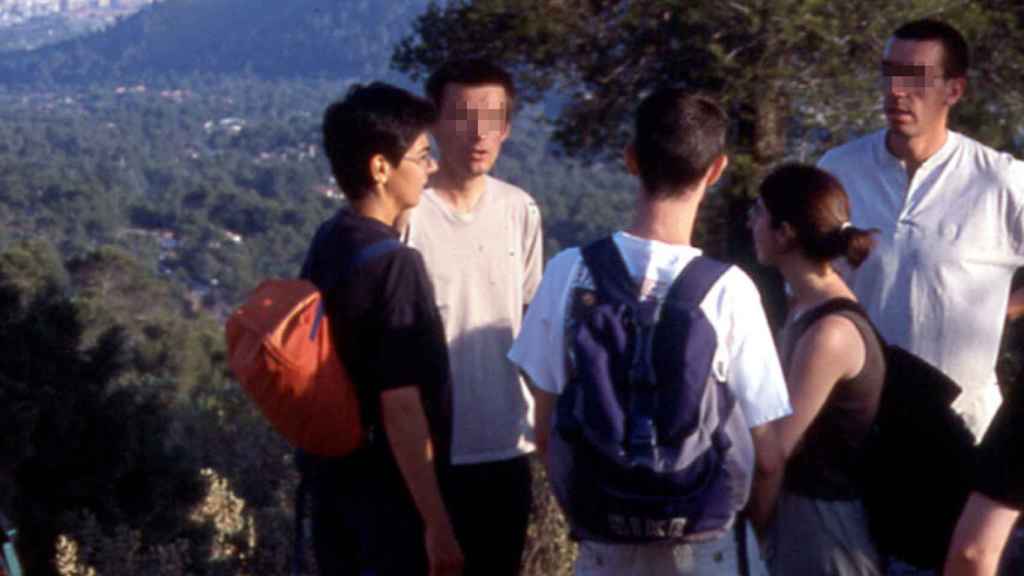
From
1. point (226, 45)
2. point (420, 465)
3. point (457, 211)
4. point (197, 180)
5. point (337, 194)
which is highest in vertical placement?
point (457, 211)

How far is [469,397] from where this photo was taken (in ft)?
10.0

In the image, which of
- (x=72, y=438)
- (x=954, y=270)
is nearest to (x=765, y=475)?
(x=954, y=270)

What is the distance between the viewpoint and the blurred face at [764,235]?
248 cm

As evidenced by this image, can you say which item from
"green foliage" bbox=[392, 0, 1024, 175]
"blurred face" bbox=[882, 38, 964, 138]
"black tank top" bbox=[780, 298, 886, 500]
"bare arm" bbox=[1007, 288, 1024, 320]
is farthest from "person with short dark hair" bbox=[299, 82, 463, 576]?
"green foliage" bbox=[392, 0, 1024, 175]

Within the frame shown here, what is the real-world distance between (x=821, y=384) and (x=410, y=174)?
0.90m

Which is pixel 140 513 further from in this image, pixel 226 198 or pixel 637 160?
pixel 226 198

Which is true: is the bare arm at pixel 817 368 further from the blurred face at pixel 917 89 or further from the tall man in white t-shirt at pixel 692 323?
the blurred face at pixel 917 89

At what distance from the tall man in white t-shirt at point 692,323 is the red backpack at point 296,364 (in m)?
0.37

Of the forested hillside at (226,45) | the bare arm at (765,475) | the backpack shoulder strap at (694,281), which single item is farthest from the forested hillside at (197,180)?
the backpack shoulder strap at (694,281)

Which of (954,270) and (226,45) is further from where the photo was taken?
(226,45)

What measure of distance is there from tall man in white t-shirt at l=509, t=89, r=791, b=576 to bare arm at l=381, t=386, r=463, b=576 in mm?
255

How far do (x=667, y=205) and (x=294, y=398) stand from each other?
2.54 ft

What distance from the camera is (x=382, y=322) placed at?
8.07 feet

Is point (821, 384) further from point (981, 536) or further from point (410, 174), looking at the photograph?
point (410, 174)
